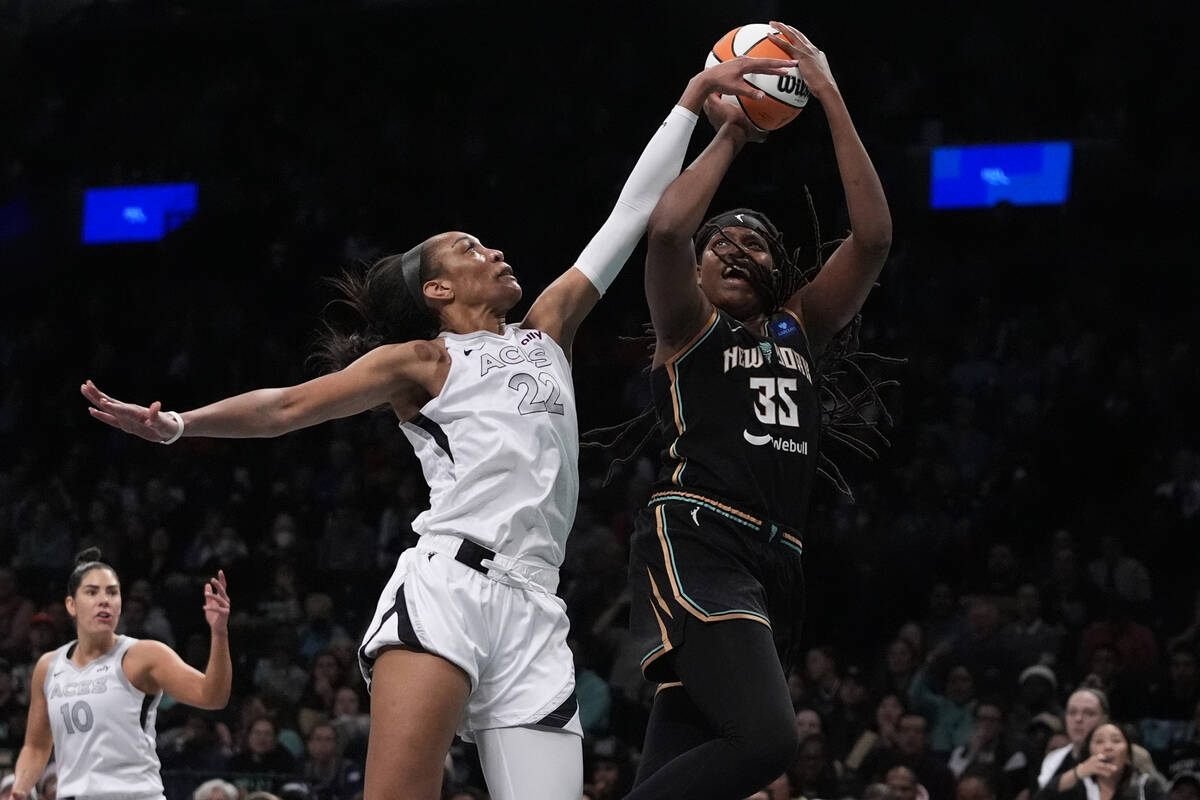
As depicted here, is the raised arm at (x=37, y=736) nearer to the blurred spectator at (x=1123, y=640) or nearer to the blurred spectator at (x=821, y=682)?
the blurred spectator at (x=821, y=682)

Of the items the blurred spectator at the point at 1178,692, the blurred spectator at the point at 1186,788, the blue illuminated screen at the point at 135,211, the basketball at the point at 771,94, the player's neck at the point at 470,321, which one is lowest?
the blurred spectator at the point at 1186,788

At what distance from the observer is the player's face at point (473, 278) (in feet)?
13.5

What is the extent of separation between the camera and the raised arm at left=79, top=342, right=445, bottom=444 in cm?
365

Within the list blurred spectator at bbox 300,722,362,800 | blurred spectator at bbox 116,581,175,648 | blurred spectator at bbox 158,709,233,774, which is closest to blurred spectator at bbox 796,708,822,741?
blurred spectator at bbox 300,722,362,800

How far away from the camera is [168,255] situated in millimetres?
16609

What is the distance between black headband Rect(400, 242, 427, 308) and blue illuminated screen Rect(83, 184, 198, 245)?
1327 cm

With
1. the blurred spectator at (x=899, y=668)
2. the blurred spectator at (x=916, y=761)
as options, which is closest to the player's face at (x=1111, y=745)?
the blurred spectator at (x=916, y=761)

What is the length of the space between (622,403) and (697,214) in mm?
9000

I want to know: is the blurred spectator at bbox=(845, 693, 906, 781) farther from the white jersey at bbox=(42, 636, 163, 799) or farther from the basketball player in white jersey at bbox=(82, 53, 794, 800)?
the basketball player in white jersey at bbox=(82, 53, 794, 800)

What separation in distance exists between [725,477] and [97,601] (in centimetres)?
419

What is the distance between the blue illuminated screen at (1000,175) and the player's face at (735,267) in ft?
31.2

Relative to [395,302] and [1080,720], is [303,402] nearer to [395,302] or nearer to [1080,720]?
[395,302]

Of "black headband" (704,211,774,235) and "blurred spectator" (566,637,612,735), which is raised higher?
"black headband" (704,211,774,235)

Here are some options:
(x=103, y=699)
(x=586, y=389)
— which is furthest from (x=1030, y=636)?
(x=103, y=699)
